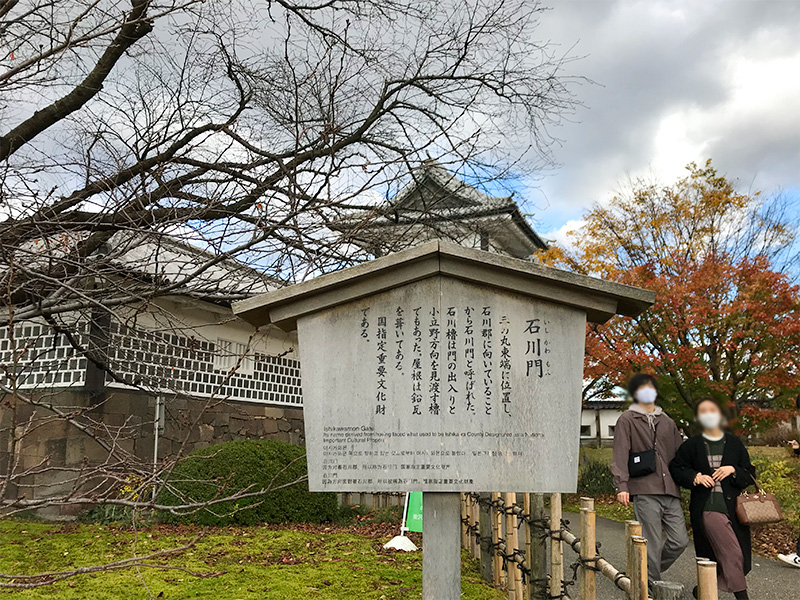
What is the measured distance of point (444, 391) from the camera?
11.2 feet

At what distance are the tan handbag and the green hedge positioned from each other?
15.8 ft

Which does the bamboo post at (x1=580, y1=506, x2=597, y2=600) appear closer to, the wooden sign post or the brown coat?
the wooden sign post

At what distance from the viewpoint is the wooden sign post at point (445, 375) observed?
10.9ft

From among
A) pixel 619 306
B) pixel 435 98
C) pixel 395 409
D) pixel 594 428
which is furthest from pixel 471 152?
pixel 594 428

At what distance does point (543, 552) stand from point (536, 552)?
54 mm

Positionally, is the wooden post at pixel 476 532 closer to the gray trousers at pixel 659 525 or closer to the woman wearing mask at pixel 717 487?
the gray trousers at pixel 659 525

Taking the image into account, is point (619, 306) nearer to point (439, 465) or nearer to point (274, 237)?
point (439, 465)

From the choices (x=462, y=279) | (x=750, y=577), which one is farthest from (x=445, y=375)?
(x=750, y=577)

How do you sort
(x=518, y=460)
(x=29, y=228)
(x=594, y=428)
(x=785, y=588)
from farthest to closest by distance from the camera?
(x=594, y=428)
(x=785, y=588)
(x=29, y=228)
(x=518, y=460)

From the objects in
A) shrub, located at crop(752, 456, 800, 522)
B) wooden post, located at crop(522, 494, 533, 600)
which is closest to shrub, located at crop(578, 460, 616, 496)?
shrub, located at crop(752, 456, 800, 522)

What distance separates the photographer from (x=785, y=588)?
A: 696 cm

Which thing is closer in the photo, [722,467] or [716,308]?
[722,467]

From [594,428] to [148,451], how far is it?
22.5 metres

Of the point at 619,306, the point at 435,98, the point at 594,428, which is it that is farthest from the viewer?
the point at 594,428
